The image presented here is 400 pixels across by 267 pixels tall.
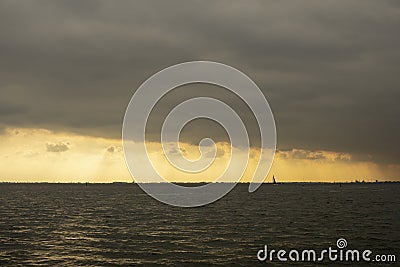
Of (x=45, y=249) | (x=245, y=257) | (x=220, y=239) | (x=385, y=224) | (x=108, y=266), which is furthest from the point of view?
(x=385, y=224)

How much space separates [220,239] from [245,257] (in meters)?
13.7

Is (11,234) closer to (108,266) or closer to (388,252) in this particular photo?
(108,266)

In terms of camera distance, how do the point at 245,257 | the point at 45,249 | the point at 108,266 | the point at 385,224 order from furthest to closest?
the point at 385,224 < the point at 45,249 < the point at 245,257 < the point at 108,266

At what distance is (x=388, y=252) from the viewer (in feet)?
177

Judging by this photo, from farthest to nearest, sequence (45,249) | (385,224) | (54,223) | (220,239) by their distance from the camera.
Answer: (54,223), (385,224), (220,239), (45,249)

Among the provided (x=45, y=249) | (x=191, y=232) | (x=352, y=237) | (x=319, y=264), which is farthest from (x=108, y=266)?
(x=352, y=237)

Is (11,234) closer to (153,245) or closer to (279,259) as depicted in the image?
(153,245)

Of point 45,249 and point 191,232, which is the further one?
point 191,232

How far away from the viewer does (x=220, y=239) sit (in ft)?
213

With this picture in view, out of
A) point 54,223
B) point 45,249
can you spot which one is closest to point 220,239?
point 45,249

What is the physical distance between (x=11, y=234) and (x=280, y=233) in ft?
140

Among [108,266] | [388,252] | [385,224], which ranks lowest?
[108,266]

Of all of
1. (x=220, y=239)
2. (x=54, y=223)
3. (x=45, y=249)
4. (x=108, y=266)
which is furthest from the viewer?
(x=54, y=223)

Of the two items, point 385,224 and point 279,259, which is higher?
point 385,224
